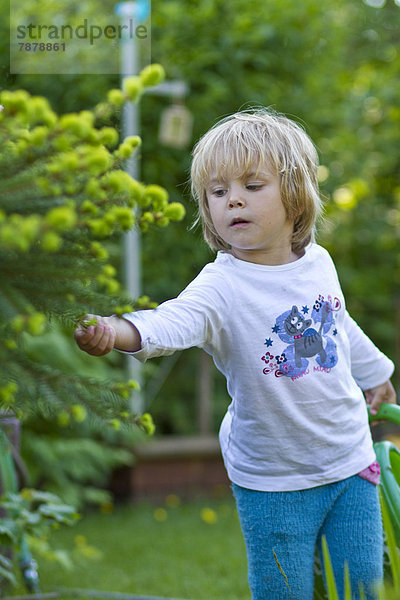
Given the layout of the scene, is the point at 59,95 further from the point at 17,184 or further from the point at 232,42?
A: the point at 17,184

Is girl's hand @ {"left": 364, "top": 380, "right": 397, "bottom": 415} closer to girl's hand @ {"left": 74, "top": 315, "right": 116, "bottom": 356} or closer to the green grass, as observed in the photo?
girl's hand @ {"left": 74, "top": 315, "right": 116, "bottom": 356}

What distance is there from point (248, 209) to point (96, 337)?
0.56 m

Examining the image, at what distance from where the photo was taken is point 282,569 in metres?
1.72

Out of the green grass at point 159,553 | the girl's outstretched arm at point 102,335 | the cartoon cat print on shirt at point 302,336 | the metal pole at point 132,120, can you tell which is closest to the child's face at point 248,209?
the cartoon cat print on shirt at point 302,336

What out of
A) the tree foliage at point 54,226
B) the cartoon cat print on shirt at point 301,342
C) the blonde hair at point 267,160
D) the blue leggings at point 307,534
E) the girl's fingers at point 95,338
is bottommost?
the blue leggings at point 307,534

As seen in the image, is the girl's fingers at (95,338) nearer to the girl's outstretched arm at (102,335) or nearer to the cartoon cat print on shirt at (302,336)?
the girl's outstretched arm at (102,335)

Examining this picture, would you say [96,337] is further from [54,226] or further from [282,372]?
[282,372]

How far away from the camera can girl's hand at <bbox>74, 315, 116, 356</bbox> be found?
126 cm

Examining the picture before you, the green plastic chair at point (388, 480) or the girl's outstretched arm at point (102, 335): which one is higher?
the girl's outstretched arm at point (102, 335)

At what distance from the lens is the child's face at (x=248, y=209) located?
168 centimetres

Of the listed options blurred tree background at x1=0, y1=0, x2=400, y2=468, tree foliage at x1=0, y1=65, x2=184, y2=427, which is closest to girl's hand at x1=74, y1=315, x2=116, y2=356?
tree foliage at x1=0, y1=65, x2=184, y2=427

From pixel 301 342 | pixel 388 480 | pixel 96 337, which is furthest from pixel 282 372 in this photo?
pixel 96 337

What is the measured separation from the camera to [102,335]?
50.1 inches

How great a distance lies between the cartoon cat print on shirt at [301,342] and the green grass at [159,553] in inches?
64.0
